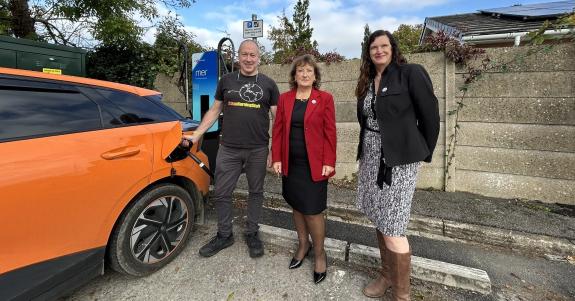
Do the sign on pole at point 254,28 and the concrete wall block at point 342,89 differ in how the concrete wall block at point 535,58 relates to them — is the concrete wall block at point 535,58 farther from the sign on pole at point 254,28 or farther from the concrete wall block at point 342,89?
the sign on pole at point 254,28

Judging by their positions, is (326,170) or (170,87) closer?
(326,170)

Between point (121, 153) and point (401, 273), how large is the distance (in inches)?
82.7

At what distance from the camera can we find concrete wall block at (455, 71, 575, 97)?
3562 millimetres

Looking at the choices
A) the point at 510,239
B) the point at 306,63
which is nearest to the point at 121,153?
the point at 306,63

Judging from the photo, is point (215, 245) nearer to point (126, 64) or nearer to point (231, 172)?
point (231, 172)

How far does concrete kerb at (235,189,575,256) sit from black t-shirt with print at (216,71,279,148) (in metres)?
1.55

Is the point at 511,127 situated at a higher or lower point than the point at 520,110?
lower

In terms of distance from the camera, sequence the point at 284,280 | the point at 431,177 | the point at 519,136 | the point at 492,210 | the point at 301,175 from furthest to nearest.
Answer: the point at 431,177 < the point at 519,136 < the point at 492,210 < the point at 284,280 < the point at 301,175

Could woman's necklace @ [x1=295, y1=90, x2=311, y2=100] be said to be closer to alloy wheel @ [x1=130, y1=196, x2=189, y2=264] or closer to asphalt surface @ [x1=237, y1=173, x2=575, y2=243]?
alloy wheel @ [x1=130, y1=196, x2=189, y2=264]

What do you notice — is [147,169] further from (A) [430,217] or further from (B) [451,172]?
(B) [451,172]

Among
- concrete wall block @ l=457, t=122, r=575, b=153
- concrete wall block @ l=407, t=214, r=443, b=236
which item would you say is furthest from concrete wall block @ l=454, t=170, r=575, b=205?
concrete wall block @ l=407, t=214, r=443, b=236

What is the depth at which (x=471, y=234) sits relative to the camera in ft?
10.3

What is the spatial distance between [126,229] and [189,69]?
4337 mm

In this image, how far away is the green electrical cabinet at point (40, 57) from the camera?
387 centimetres
